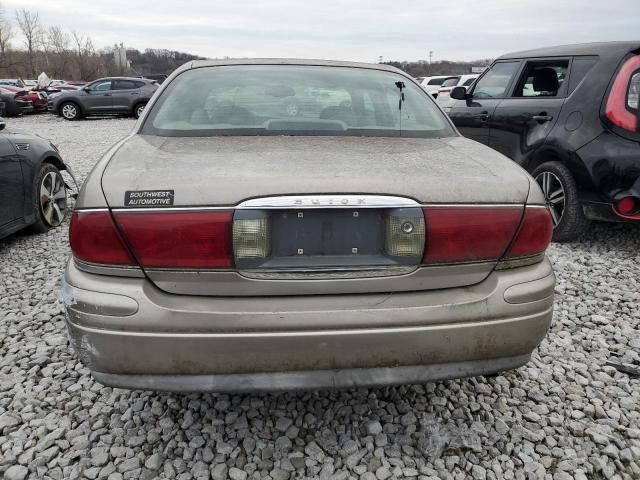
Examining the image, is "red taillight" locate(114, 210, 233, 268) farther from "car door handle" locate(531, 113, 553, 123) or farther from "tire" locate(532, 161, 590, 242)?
"car door handle" locate(531, 113, 553, 123)

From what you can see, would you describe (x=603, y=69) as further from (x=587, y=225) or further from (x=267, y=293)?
(x=267, y=293)

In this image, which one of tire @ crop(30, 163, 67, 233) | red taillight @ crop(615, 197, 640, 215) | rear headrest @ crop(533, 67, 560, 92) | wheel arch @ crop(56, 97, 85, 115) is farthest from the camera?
wheel arch @ crop(56, 97, 85, 115)

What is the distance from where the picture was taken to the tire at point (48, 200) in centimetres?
462

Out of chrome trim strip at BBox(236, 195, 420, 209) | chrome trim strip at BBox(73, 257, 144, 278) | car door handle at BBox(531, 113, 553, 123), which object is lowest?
chrome trim strip at BBox(73, 257, 144, 278)

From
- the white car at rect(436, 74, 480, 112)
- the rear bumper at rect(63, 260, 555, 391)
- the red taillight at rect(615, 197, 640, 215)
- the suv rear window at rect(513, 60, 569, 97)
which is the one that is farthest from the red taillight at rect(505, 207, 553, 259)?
the white car at rect(436, 74, 480, 112)

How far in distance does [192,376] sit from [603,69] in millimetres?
4081

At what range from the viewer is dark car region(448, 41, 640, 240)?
3.83 metres

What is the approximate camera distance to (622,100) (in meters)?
3.86

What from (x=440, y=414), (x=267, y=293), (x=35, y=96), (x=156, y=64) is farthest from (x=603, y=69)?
(x=156, y=64)

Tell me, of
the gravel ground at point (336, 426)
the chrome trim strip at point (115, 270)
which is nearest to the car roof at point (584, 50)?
the gravel ground at point (336, 426)

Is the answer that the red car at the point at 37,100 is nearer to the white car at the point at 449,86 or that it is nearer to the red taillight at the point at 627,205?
the white car at the point at 449,86

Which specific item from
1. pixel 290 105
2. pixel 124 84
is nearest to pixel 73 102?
pixel 124 84

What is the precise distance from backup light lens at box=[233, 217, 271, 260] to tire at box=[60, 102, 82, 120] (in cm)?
2102

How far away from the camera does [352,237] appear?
166cm
